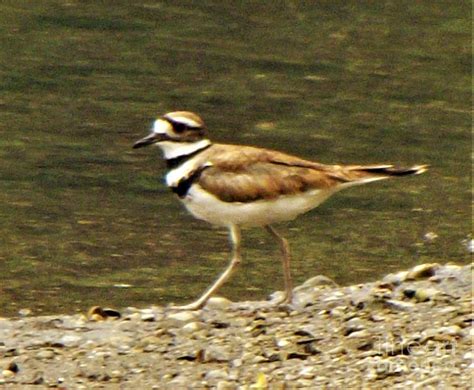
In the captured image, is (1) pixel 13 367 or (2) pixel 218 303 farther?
(2) pixel 218 303

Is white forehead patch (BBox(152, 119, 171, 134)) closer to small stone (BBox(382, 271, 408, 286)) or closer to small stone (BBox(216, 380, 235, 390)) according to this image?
small stone (BBox(382, 271, 408, 286))

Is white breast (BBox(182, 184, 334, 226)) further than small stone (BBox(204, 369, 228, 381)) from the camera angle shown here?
Yes

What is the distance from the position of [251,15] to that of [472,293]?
9693 mm

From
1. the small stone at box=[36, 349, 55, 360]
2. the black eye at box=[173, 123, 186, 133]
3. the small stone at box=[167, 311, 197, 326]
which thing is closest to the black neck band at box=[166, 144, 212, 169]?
the black eye at box=[173, 123, 186, 133]

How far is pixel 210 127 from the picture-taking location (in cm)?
1284

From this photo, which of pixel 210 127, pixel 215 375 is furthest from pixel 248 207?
pixel 210 127

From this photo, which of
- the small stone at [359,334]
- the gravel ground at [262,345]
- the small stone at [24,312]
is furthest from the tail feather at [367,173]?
the small stone at [24,312]

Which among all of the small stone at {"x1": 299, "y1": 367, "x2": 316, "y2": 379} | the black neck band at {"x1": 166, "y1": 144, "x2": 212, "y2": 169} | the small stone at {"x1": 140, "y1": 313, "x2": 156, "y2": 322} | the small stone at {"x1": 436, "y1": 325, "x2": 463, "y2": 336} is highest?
the black neck band at {"x1": 166, "y1": 144, "x2": 212, "y2": 169}

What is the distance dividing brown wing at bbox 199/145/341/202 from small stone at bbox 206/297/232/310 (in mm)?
844

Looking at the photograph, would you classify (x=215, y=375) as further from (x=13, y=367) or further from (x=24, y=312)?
(x=24, y=312)

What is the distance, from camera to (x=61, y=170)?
1141 cm

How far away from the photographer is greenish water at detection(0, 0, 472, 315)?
32.2 feet

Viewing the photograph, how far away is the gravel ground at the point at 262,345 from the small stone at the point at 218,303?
23 mm

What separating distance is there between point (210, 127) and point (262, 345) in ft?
18.9
